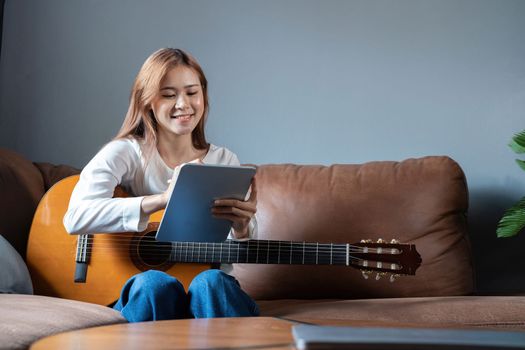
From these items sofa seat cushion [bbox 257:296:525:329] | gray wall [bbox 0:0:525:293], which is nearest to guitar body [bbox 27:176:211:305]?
sofa seat cushion [bbox 257:296:525:329]

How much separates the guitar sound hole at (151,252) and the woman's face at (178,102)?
11.6 inches

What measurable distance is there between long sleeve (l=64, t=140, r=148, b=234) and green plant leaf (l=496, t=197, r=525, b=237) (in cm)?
107

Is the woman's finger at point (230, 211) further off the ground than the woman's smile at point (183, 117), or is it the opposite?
the woman's smile at point (183, 117)

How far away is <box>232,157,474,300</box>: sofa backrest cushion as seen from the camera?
7.29ft

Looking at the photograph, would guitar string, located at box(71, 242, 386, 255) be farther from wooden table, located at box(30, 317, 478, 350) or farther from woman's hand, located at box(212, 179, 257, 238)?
wooden table, located at box(30, 317, 478, 350)

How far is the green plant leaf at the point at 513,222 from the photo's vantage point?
226cm

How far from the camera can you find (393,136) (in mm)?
2676

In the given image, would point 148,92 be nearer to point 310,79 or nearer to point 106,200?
point 106,200

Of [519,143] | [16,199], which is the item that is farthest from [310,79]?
[16,199]

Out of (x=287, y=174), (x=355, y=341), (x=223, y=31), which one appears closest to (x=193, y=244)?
(x=287, y=174)

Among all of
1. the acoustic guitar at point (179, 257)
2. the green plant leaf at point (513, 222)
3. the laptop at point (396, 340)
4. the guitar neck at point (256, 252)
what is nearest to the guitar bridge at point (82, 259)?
the acoustic guitar at point (179, 257)

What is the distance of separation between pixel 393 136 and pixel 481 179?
12.9 inches

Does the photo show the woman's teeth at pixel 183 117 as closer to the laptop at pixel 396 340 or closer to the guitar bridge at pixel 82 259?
the guitar bridge at pixel 82 259

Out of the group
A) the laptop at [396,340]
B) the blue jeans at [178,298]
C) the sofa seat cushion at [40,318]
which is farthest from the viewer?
the blue jeans at [178,298]
